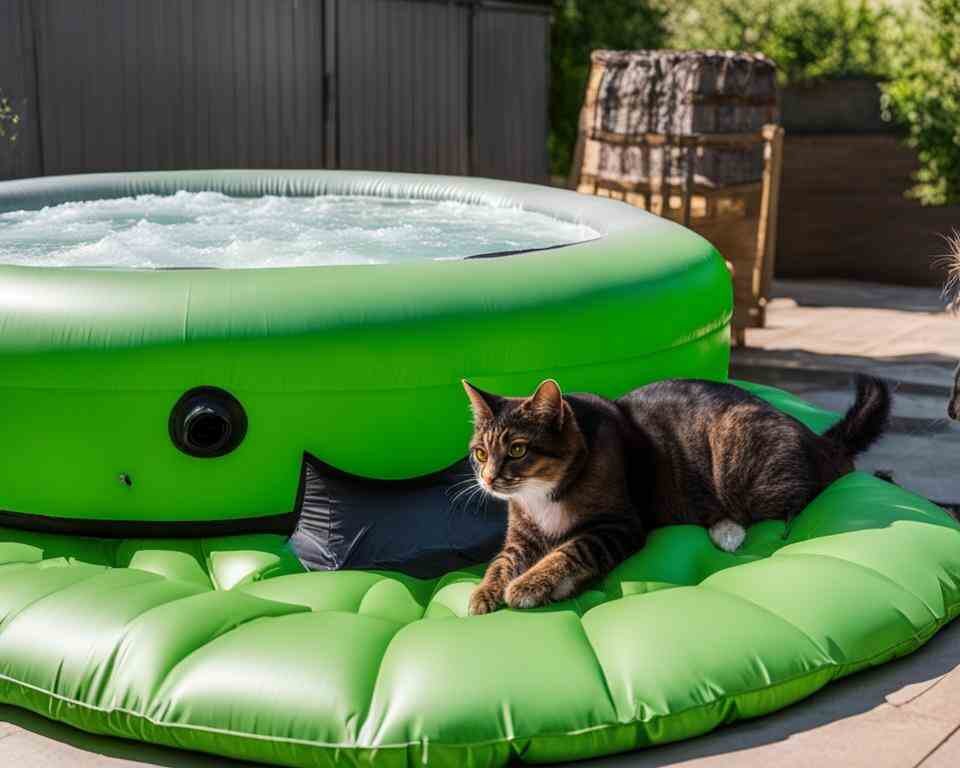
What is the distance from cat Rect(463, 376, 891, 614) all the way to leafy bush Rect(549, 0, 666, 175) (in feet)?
33.0

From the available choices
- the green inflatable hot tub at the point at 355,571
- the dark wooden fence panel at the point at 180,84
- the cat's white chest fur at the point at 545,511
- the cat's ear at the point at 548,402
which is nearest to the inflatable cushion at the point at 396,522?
the green inflatable hot tub at the point at 355,571

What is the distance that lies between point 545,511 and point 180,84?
705 cm

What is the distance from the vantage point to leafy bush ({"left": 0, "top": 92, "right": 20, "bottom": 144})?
870 cm

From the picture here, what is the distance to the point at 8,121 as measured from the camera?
28.8ft

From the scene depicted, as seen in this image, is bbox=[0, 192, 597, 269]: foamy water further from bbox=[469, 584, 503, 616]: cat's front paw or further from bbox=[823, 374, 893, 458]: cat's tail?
bbox=[469, 584, 503, 616]: cat's front paw

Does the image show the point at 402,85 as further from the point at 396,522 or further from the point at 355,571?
the point at 355,571

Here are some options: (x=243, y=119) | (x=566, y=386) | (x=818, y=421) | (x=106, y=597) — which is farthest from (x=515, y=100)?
(x=106, y=597)

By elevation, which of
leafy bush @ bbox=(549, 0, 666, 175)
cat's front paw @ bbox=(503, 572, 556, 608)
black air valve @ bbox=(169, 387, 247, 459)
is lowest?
cat's front paw @ bbox=(503, 572, 556, 608)

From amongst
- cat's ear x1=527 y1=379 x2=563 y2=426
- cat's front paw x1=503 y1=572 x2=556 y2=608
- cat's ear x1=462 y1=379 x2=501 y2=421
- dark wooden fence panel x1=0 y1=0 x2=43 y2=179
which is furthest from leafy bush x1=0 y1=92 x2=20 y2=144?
cat's front paw x1=503 y1=572 x2=556 y2=608

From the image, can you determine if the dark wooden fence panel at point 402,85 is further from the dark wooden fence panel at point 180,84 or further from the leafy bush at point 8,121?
the leafy bush at point 8,121

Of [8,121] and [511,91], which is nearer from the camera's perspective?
[8,121]

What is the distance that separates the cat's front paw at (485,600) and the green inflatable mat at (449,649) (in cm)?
10

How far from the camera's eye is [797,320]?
32.7 feet

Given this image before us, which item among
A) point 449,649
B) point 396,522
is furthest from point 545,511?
point 449,649
